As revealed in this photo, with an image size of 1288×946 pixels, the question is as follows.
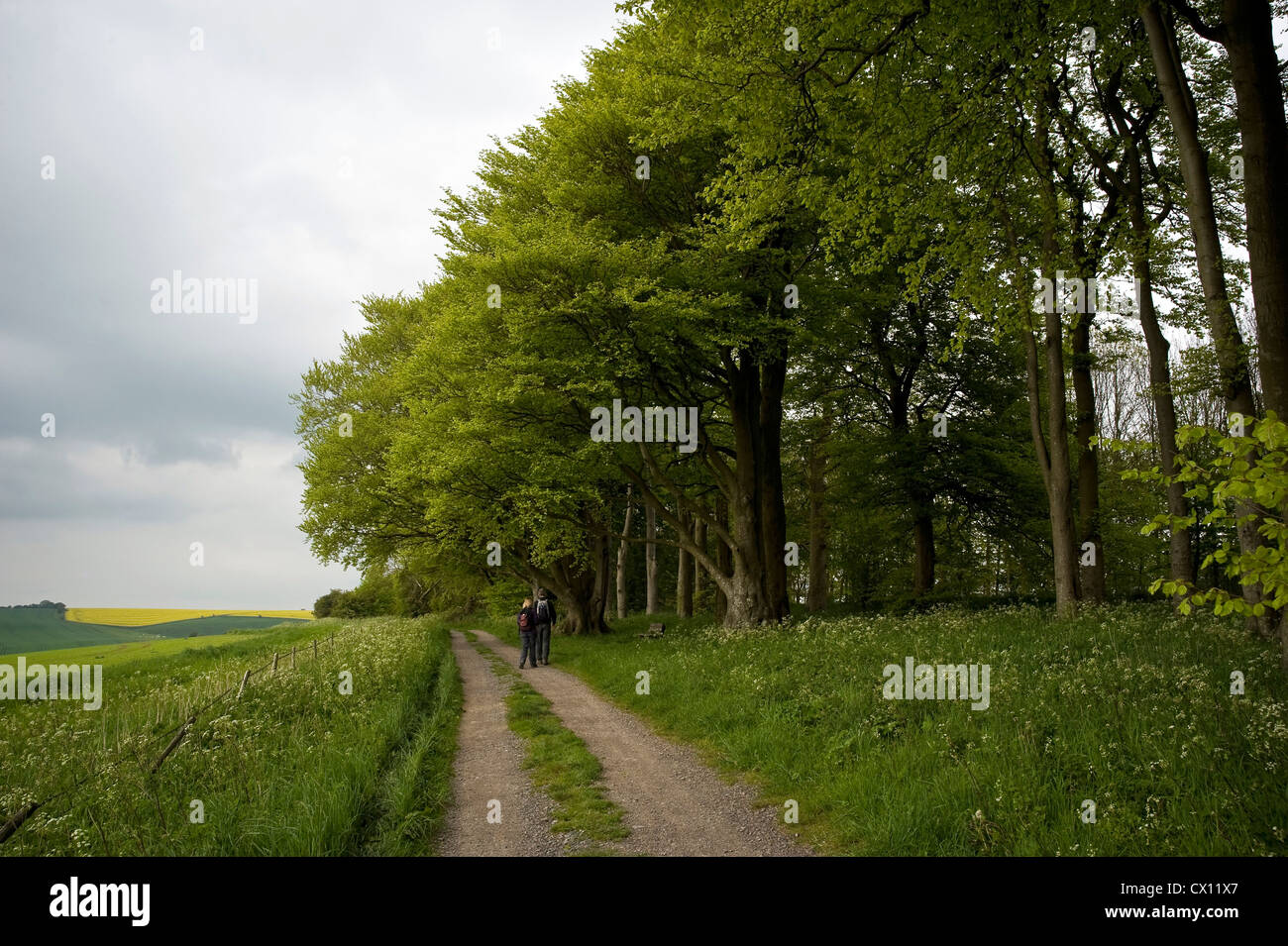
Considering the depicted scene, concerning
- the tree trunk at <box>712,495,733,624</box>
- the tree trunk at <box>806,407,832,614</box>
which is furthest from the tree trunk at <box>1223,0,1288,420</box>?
the tree trunk at <box>806,407,832,614</box>

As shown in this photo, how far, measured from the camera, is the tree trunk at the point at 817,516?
26.2 metres

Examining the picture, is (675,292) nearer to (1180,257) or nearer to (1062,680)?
(1062,680)

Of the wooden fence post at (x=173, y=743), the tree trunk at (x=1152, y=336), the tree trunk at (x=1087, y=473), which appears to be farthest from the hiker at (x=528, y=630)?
the tree trunk at (x=1152, y=336)

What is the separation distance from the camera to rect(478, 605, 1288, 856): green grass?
491 centimetres

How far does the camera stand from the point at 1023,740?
6.32 metres

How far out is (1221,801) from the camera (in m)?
4.77

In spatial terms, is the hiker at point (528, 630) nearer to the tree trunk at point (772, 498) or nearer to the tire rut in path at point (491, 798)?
the tire rut in path at point (491, 798)

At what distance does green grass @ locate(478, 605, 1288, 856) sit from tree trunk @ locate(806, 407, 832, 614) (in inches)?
573

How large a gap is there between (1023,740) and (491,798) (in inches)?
214

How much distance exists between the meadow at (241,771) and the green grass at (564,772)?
1104 millimetres
